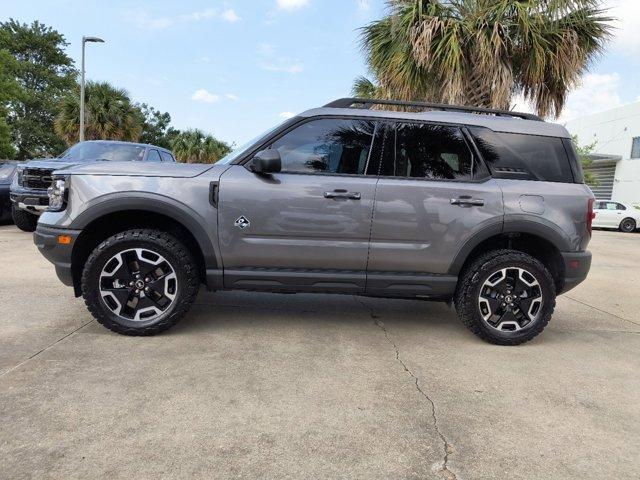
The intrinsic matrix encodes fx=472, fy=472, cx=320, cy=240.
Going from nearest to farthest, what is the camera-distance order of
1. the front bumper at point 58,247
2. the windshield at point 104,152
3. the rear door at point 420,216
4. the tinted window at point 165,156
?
1. the front bumper at point 58,247
2. the rear door at point 420,216
3. the windshield at point 104,152
4. the tinted window at point 165,156

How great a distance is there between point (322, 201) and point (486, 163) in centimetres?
142

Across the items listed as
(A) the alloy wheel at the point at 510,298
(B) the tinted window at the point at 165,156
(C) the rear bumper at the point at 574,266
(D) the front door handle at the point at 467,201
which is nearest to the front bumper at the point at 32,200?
(B) the tinted window at the point at 165,156

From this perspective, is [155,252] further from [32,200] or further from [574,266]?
[32,200]

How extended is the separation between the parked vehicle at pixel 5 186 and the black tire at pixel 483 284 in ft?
34.8

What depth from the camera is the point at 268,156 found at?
3.51m

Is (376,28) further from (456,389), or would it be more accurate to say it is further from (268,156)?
(456,389)

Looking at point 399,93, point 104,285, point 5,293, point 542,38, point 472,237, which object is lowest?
point 5,293

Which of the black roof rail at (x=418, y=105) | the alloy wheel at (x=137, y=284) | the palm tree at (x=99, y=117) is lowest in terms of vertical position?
the alloy wheel at (x=137, y=284)

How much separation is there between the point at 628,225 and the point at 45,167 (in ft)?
76.2

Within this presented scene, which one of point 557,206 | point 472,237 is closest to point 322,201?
point 472,237

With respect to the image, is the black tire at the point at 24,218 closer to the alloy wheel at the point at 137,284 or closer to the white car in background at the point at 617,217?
the alloy wheel at the point at 137,284

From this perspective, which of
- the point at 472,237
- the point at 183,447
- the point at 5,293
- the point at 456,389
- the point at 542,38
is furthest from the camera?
the point at 542,38

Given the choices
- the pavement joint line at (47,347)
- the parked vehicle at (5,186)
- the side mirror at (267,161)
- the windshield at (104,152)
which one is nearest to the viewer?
the pavement joint line at (47,347)

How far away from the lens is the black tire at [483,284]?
3.78 meters
